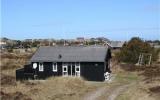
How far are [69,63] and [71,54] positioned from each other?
1.17 m

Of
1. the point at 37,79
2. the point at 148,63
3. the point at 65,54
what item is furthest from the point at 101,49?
the point at 148,63

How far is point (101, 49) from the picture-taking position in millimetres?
38750

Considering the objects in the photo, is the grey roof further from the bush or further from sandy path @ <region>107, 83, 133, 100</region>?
the bush

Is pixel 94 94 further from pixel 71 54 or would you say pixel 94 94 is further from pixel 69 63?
pixel 71 54

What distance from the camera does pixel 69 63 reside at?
3872 cm

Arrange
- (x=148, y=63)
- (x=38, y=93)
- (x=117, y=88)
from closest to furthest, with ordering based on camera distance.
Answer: (x=38, y=93)
(x=117, y=88)
(x=148, y=63)

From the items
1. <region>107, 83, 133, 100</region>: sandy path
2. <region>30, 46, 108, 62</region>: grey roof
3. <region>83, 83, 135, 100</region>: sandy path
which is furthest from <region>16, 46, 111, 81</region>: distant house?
<region>83, 83, 135, 100</region>: sandy path

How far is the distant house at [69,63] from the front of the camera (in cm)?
3775

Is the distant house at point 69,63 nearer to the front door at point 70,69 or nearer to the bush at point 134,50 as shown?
the front door at point 70,69

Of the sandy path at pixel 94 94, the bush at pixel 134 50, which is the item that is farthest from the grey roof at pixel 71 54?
the bush at pixel 134 50

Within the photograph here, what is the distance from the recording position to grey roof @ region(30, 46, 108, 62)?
38.0 m

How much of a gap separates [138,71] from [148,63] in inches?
491

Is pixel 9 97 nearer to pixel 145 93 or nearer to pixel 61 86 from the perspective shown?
pixel 61 86

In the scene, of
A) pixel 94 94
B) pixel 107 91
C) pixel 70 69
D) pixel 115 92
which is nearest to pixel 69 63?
pixel 70 69
